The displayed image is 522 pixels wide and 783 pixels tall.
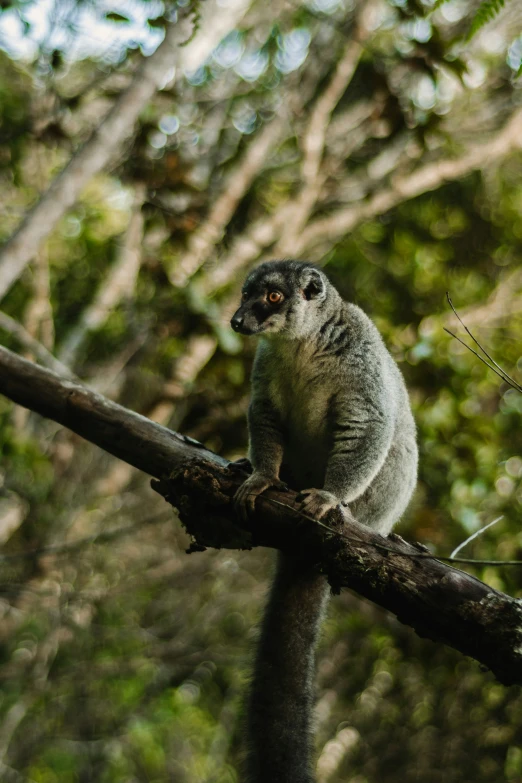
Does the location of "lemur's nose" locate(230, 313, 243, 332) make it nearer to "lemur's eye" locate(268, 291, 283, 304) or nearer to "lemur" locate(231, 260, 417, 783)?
"lemur" locate(231, 260, 417, 783)

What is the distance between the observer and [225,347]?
5.85 meters

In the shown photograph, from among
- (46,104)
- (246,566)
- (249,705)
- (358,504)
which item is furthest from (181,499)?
(246,566)

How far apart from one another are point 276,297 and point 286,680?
205 cm

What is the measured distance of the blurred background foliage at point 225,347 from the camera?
6.27 metres

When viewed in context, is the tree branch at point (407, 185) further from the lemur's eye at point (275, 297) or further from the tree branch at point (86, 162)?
the lemur's eye at point (275, 297)

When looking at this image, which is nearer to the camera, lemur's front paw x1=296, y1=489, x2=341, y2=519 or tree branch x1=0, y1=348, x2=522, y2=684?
tree branch x1=0, y1=348, x2=522, y2=684

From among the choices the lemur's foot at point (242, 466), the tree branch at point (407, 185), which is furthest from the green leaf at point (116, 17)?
the tree branch at point (407, 185)

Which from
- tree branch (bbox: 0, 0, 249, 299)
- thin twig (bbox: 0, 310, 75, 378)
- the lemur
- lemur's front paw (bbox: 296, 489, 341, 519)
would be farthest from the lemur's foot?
tree branch (bbox: 0, 0, 249, 299)

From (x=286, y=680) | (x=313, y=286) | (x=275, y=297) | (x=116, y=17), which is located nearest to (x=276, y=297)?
(x=275, y=297)

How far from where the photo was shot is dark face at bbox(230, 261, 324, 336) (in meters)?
4.10

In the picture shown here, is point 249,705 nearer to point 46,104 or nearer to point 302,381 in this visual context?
point 302,381

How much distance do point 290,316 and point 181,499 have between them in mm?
1386

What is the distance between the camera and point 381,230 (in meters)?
9.59

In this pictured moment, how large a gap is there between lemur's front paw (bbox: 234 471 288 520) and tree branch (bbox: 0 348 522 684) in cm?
4
